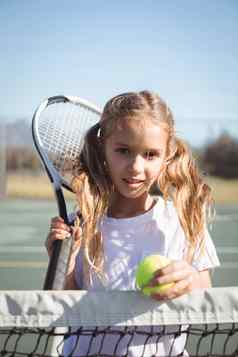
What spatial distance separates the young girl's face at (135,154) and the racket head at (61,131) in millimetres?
270

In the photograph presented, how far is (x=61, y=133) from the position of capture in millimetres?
1707

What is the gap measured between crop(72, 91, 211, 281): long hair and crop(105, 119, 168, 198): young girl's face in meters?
0.02

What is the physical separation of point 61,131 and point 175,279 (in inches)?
30.6

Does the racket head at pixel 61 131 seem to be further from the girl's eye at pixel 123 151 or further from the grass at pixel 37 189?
the grass at pixel 37 189

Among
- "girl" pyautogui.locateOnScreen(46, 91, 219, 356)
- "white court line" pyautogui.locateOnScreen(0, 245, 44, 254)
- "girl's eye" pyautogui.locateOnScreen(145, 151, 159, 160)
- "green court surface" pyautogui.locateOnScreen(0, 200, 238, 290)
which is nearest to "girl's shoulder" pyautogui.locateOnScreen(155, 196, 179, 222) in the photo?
"girl" pyautogui.locateOnScreen(46, 91, 219, 356)

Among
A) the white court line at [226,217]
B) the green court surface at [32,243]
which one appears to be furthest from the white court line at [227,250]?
the white court line at [226,217]

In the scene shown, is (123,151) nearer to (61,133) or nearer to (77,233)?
(77,233)

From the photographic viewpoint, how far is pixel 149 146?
4.25ft

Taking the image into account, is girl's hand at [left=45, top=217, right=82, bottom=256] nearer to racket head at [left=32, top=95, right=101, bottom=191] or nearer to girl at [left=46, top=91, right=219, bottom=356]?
girl at [left=46, top=91, right=219, bottom=356]

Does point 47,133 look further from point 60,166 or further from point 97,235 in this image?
point 97,235

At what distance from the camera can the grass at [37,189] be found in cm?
1091

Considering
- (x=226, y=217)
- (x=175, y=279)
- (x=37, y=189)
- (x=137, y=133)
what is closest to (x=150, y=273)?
(x=175, y=279)

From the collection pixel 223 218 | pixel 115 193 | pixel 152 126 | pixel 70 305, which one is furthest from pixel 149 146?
pixel 223 218

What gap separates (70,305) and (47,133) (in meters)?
0.66
